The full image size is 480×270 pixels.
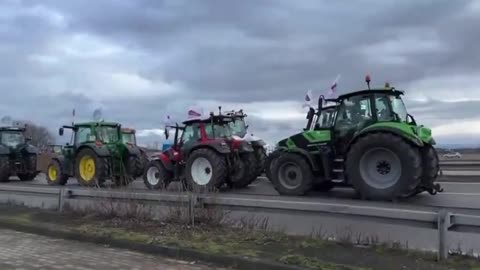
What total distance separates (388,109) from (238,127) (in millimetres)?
6487

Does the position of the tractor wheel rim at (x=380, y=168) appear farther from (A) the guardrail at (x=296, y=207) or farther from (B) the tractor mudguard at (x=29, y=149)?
(B) the tractor mudguard at (x=29, y=149)

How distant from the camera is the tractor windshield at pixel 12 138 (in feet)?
83.5

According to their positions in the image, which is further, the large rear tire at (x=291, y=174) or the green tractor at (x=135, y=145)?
Result: the green tractor at (x=135, y=145)

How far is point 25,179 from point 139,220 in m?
17.6

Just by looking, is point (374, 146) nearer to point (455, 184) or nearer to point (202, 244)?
point (455, 184)

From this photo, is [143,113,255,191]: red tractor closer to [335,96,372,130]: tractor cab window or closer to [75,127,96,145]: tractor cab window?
[75,127,96,145]: tractor cab window

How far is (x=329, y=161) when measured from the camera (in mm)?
14156

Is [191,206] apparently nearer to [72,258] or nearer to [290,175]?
[72,258]

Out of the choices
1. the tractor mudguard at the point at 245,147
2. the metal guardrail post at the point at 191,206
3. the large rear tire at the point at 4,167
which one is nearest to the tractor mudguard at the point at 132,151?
the tractor mudguard at the point at 245,147

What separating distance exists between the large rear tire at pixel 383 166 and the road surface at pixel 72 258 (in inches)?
240

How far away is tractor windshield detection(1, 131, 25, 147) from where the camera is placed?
25438 millimetres

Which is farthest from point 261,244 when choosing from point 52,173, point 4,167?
point 4,167

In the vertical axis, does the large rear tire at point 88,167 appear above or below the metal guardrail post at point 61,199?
above

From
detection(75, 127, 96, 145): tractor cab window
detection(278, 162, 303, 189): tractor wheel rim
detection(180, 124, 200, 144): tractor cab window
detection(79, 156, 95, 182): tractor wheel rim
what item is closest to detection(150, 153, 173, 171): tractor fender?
detection(180, 124, 200, 144): tractor cab window
